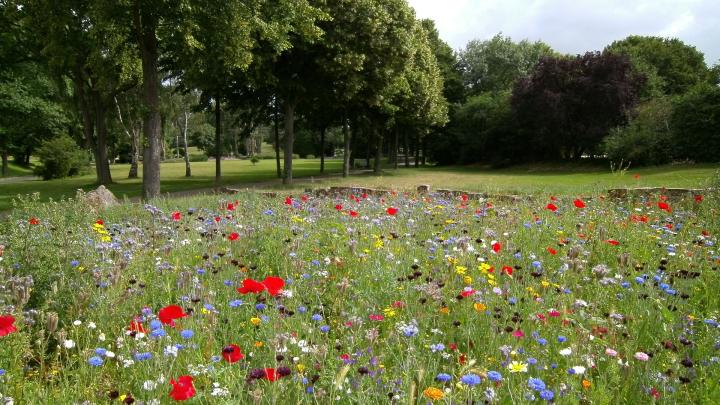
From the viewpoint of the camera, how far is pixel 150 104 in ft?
54.6

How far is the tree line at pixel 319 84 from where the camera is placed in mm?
16828

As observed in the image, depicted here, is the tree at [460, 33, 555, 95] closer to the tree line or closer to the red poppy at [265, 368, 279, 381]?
the tree line

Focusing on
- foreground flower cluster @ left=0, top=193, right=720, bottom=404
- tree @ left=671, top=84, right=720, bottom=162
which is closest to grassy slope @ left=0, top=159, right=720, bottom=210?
tree @ left=671, top=84, right=720, bottom=162

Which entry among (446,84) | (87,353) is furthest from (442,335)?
(446,84)

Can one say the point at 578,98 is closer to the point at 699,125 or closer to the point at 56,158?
the point at 699,125

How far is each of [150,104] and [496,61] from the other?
50.4 metres

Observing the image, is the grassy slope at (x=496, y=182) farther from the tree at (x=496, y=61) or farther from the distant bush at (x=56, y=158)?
the tree at (x=496, y=61)

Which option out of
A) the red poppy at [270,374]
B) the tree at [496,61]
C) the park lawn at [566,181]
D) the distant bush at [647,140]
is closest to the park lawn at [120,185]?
the park lawn at [566,181]

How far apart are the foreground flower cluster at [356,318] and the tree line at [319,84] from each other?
39.4ft

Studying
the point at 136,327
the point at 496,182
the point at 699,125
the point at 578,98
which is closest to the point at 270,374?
the point at 136,327

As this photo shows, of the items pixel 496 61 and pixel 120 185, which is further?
pixel 496 61

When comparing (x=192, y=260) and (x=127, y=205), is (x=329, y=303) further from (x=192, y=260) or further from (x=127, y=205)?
(x=127, y=205)

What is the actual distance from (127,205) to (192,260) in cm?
575

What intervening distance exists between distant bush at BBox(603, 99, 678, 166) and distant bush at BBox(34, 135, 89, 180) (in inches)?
1556
